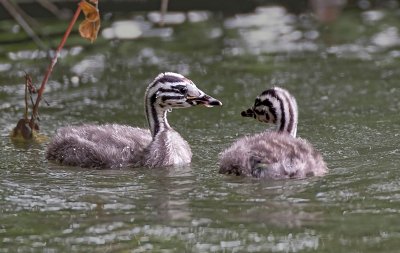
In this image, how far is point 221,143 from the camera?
36.2ft

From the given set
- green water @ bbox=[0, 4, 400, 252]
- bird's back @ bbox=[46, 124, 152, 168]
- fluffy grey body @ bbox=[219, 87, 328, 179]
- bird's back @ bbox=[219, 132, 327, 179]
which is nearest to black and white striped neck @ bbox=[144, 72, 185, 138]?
bird's back @ bbox=[46, 124, 152, 168]

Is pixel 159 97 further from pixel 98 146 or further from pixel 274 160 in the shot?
pixel 274 160

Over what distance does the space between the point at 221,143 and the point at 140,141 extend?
1.06m

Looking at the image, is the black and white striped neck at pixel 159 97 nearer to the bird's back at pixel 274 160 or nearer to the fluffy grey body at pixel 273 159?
the fluffy grey body at pixel 273 159

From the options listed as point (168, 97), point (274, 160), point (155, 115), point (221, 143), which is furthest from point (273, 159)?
point (221, 143)

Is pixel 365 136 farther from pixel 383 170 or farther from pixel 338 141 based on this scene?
pixel 383 170

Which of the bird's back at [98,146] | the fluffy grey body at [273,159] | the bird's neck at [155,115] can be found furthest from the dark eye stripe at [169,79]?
the fluffy grey body at [273,159]

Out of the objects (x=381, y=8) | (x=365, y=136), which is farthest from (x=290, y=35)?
(x=365, y=136)

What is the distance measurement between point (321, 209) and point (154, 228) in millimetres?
1280

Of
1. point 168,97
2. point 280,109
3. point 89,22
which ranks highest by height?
point 89,22

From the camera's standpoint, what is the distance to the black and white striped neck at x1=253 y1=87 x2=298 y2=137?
32.7ft

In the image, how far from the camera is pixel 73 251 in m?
7.21

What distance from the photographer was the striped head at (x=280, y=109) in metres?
9.97

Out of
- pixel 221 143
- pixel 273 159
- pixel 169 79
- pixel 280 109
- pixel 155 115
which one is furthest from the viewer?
pixel 221 143
